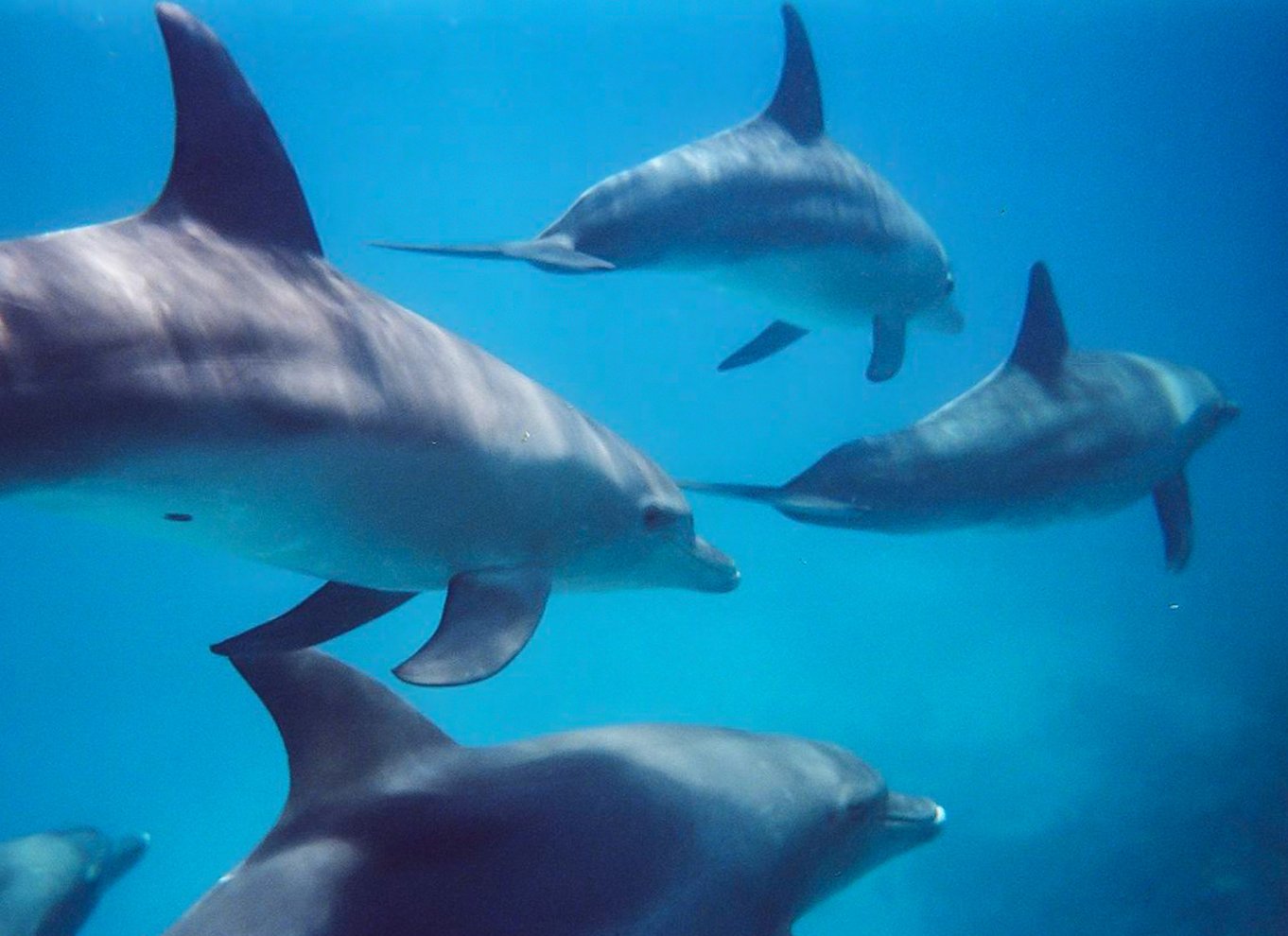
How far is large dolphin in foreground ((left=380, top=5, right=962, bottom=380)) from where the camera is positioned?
7.16m

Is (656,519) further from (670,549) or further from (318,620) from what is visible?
(318,620)

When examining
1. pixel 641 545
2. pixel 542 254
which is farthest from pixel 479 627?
pixel 542 254

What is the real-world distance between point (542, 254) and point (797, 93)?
3.55 m

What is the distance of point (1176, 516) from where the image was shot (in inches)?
370

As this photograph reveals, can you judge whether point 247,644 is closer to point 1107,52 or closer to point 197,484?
point 197,484

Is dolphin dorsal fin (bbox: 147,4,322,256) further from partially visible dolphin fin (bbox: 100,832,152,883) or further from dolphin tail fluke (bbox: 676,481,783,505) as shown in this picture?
partially visible dolphin fin (bbox: 100,832,152,883)

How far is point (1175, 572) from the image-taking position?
9914 millimetres

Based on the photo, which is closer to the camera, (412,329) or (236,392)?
(236,392)

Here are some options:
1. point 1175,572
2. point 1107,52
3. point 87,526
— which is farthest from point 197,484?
point 1107,52

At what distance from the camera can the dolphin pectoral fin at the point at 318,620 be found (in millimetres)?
4039

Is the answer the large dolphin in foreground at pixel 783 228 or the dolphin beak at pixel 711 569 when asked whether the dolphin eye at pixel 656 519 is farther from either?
the large dolphin in foreground at pixel 783 228

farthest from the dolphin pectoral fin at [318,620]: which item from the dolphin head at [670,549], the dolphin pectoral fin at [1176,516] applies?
the dolphin pectoral fin at [1176,516]

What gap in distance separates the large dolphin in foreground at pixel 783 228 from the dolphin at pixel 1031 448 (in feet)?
5.37

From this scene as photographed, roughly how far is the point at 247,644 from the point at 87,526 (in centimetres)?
2693
